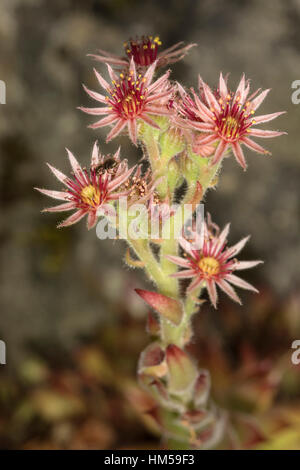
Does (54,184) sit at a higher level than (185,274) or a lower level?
higher

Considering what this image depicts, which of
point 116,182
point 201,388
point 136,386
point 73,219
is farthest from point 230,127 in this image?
point 136,386

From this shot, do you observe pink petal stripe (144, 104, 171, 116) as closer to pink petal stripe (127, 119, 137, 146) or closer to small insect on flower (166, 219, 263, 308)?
pink petal stripe (127, 119, 137, 146)

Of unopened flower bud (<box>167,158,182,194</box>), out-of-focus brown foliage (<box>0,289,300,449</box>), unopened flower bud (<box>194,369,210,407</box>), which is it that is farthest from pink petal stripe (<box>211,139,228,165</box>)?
out-of-focus brown foliage (<box>0,289,300,449</box>)

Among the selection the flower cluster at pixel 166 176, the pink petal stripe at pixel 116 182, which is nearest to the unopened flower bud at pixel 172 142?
the flower cluster at pixel 166 176

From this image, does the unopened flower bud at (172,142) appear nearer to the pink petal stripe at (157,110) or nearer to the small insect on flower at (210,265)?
the pink petal stripe at (157,110)

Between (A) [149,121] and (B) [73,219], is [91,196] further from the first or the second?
(A) [149,121]
